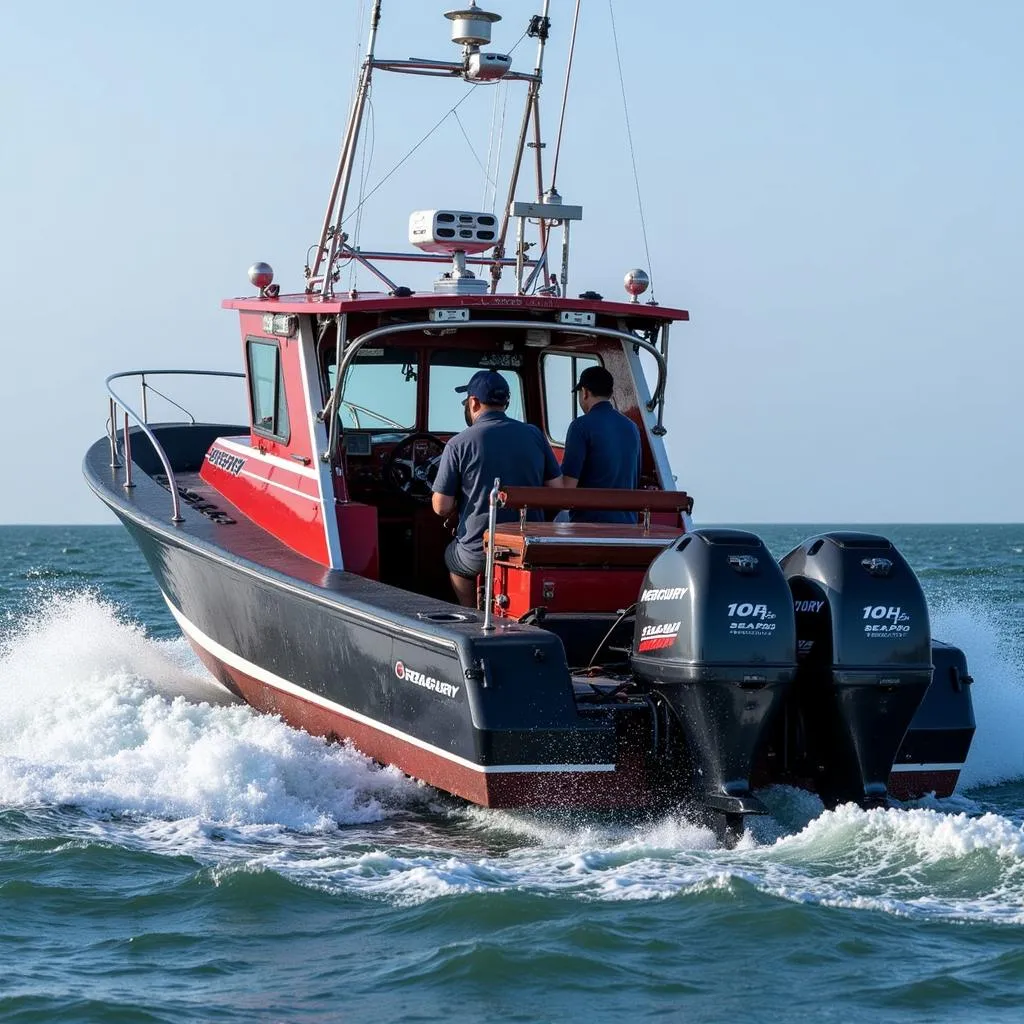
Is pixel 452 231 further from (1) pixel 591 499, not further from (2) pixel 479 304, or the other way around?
(1) pixel 591 499

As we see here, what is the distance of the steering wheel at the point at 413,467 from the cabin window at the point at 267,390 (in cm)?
58

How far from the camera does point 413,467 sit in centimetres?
859

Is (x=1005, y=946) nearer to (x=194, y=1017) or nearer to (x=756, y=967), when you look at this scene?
(x=756, y=967)

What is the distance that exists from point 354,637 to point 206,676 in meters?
3.59

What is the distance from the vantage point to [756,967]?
4.71m

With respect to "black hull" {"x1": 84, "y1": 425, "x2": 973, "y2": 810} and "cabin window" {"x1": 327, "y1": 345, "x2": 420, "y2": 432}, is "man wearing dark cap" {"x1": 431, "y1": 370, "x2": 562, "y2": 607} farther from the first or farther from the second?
"cabin window" {"x1": 327, "y1": 345, "x2": 420, "y2": 432}

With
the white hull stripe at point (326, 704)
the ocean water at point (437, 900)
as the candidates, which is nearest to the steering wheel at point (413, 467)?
the white hull stripe at point (326, 704)

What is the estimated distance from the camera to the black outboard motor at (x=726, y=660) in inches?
227

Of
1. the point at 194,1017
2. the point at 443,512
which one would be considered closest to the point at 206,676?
the point at 443,512

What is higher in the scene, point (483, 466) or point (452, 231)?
point (452, 231)

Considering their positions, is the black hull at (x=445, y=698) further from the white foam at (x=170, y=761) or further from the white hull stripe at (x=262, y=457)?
the white hull stripe at (x=262, y=457)

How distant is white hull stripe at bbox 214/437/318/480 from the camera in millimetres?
8141

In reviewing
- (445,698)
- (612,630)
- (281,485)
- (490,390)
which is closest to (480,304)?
→ (490,390)

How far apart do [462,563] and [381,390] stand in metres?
1.89
